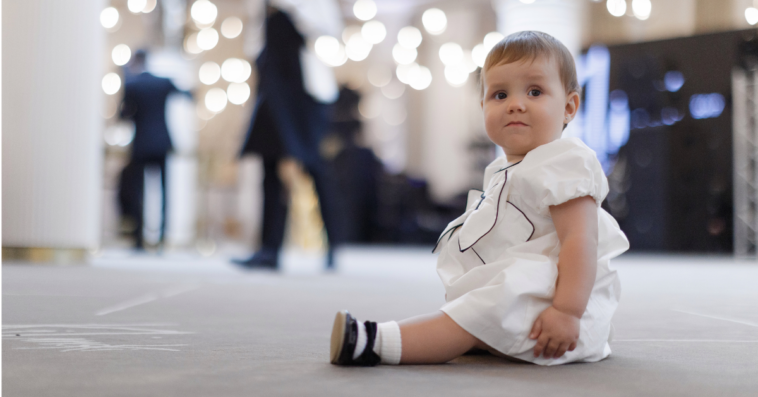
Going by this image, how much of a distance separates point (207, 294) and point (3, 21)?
7.61ft

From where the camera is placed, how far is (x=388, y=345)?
0.91 m

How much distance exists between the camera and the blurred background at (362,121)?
134 inches

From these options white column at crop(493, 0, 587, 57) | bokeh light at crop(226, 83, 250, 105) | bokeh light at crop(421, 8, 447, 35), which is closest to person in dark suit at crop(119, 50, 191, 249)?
white column at crop(493, 0, 587, 57)

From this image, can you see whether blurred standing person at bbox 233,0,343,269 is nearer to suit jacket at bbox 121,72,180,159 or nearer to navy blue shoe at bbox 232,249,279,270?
navy blue shoe at bbox 232,249,279,270

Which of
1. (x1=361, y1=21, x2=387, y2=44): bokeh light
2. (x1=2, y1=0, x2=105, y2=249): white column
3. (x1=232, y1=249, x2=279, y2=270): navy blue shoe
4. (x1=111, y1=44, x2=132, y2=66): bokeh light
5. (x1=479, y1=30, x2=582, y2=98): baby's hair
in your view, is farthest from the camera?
(x1=111, y1=44, x2=132, y2=66): bokeh light

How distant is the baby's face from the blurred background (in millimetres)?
699

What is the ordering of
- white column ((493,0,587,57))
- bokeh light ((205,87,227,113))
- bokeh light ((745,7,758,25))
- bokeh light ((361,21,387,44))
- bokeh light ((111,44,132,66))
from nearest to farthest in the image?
white column ((493,0,587,57)), bokeh light ((745,7,758,25)), bokeh light ((361,21,387,44)), bokeh light ((111,44,132,66)), bokeh light ((205,87,227,113))

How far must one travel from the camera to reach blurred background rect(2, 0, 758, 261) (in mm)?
3396

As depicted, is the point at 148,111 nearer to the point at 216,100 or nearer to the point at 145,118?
the point at 145,118

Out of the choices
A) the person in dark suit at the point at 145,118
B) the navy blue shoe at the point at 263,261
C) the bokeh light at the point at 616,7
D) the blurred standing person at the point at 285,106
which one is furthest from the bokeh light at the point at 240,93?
the navy blue shoe at the point at 263,261

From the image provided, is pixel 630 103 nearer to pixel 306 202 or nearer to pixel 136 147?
pixel 306 202

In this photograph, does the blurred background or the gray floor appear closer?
the gray floor

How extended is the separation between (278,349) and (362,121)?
9110 mm

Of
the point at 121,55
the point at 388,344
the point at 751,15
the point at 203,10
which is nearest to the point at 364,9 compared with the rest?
the point at 203,10
